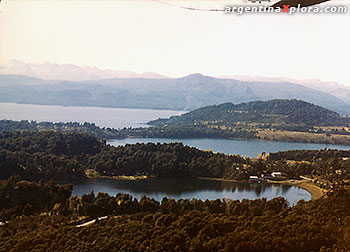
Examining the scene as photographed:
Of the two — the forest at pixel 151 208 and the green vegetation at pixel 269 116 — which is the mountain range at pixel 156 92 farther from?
the forest at pixel 151 208

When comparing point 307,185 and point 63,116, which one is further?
point 63,116

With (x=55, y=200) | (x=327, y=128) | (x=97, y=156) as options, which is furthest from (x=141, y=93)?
(x=55, y=200)

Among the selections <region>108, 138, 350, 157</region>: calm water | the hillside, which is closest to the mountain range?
the hillside

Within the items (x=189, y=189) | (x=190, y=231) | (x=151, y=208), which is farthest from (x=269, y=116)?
(x=190, y=231)

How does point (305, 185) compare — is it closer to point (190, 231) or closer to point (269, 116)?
point (190, 231)

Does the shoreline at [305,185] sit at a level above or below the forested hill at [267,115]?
below

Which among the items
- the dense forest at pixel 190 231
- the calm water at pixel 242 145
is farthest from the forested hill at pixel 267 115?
the dense forest at pixel 190 231

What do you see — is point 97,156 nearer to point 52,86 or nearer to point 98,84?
point 52,86
